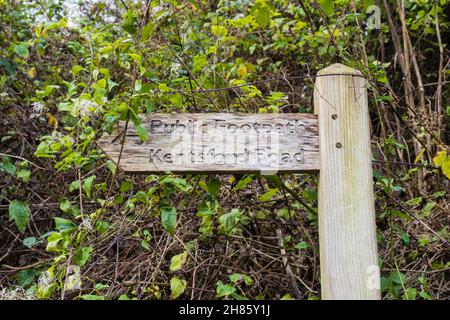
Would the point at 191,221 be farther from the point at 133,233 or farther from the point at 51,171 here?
the point at 51,171

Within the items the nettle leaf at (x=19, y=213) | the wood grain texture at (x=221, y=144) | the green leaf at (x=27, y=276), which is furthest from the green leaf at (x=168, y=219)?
the green leaf at (x=27, y=276)

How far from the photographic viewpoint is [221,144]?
1.70 m

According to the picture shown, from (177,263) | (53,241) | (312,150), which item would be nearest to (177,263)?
(177,263)

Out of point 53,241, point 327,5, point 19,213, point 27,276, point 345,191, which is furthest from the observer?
point 27,276

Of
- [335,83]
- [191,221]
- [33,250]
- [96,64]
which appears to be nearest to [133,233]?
[191,221]

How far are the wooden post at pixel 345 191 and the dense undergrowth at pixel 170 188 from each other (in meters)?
0.16

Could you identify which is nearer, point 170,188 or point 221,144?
point 221,144

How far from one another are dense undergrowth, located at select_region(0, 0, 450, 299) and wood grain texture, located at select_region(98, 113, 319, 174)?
0.07 m

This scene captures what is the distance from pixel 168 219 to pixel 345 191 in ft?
1.98

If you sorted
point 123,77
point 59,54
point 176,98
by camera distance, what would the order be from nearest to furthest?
point 176,98
point 123,77
point 59,54

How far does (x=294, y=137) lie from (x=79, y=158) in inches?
31.8

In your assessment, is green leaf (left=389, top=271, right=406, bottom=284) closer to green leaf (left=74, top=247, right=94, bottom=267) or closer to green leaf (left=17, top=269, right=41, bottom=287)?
green leaf (left=74, top=247, right=94, bottom=267)

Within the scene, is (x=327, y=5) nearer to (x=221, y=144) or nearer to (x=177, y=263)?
(x=221, y=144)

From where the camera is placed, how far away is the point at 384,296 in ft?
7.71
